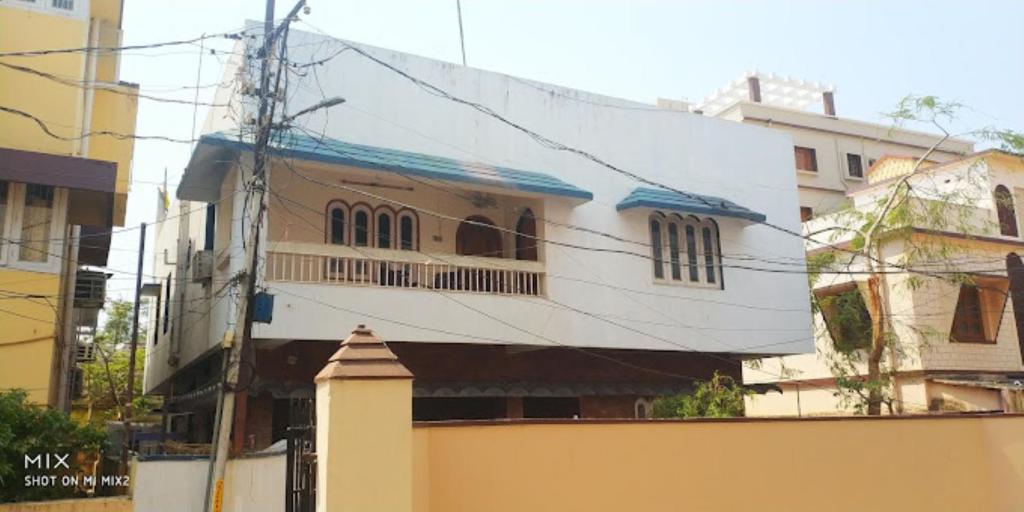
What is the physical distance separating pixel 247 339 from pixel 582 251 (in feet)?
22.8

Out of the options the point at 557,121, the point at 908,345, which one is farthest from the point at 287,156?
the point at 908,345

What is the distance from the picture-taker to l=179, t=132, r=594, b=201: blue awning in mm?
11945

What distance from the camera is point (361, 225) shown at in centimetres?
1448

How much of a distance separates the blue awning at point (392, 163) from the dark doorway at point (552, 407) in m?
4.21

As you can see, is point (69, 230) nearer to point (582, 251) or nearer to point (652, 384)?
point (582, 251)

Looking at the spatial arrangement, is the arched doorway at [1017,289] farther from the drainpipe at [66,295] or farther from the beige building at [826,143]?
the drainpipe at [66,295]

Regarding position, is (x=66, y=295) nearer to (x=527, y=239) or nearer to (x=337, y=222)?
(x=337, y=222)

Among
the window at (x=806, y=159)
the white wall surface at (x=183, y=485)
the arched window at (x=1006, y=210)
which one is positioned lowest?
the white wall surface at (x=183, y=485)

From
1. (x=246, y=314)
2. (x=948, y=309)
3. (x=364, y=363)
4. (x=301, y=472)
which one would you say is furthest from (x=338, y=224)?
(x=948, y=309)

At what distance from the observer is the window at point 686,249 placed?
16.2 m

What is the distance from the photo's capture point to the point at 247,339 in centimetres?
973

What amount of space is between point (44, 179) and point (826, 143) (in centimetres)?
2783

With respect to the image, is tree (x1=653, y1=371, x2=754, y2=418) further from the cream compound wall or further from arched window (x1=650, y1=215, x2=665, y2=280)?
the cream compound wall

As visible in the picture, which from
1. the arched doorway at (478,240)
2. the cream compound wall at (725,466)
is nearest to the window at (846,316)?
the arched doorway at (478,240)
